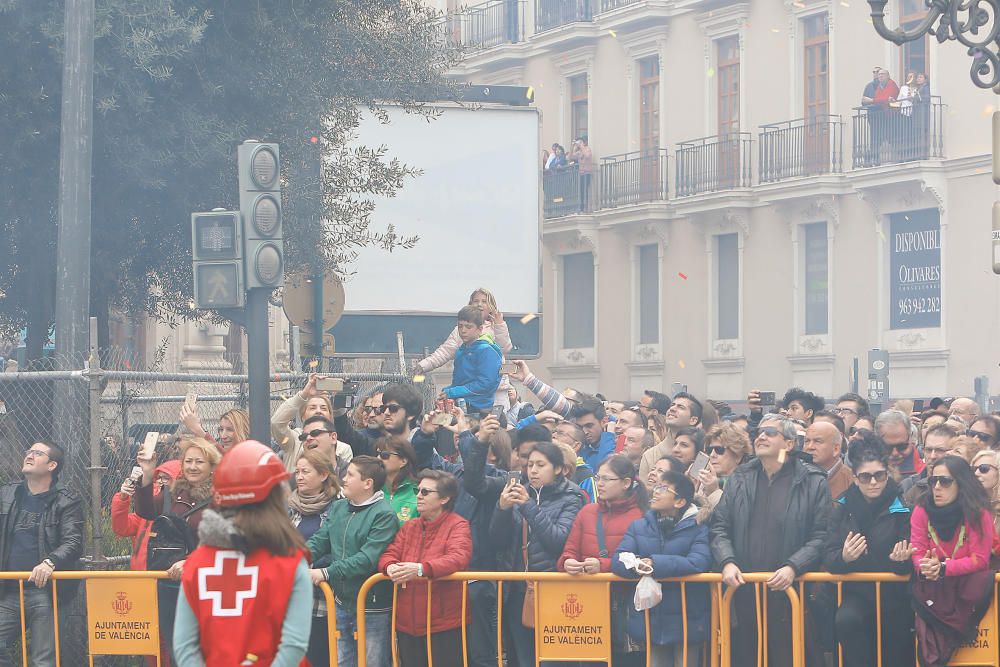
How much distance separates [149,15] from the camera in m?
13.9

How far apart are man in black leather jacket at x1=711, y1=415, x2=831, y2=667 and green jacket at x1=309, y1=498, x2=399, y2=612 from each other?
1.67 meters

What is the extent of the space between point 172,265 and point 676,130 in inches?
761

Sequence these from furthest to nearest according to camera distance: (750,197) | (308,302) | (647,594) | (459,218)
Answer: (750,197) < (459,218) < (308,302) < (647,594)

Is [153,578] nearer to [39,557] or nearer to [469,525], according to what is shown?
[39,557]

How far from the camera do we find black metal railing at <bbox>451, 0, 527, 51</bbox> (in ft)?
126

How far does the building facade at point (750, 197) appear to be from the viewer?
91.2 feet

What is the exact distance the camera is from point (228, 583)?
5883 millimetres

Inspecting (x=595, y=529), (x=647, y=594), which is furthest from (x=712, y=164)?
(x=647, y=594)

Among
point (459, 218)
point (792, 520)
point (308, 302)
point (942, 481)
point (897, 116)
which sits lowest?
point (792, 520)

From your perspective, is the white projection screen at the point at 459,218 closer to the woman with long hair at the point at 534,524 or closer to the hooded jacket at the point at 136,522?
the hooded jacket at the point at 136,522

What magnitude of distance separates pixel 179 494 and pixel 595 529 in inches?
89.1

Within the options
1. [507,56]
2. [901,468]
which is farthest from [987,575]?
[507,56]

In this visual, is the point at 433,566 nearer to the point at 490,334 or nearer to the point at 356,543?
the point at 356,543

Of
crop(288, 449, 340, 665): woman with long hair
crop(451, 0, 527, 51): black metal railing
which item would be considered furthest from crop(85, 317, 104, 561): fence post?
crop(451, 0, 527, 51): black metal railing
